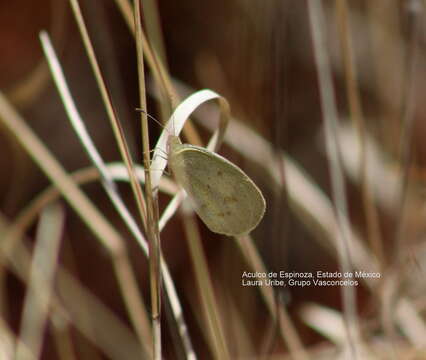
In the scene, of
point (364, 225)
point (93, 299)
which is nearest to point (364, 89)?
point (364, 225)

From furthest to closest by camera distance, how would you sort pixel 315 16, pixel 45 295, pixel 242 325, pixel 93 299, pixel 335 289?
pixel 335 289, pixel 93 299, pixel 242 325, pixel 45 295, pixel 315 16

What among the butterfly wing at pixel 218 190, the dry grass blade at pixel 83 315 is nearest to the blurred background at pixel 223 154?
the dry grass blade at pixel 83 315

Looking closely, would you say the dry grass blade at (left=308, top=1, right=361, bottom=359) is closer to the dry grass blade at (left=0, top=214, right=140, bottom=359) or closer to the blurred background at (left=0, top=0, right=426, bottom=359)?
the blurred background at (left=0, top=0, right=426, bottom=359)

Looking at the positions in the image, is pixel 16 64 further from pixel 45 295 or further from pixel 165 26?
pixel 45 295

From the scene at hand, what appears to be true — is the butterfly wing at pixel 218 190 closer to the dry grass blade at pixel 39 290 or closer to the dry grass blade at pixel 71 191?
the dry grass blade at pixel 71 191

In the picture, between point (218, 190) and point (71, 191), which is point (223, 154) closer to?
point (71, 191)

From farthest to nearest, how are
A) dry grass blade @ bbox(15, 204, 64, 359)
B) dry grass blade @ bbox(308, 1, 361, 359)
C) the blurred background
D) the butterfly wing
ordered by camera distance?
1. the blurred background
2. dry grass blade @ bbox(15, 204, 64, 359)
3. dry grass blade @ bbox(308, 1, 361, 359)
4. the butterfly wing

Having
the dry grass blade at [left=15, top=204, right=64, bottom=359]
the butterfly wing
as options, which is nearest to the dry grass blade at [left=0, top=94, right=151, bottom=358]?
the dry grass blade at [left=15, top=204, right=64, bottom=359]

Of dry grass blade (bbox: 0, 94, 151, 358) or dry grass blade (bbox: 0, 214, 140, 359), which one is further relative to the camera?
dry grass blade (bbox: 0, 214, 140, 359)

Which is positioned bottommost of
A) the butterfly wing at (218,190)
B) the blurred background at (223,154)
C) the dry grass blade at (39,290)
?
the butterfly wing at (218,190)
